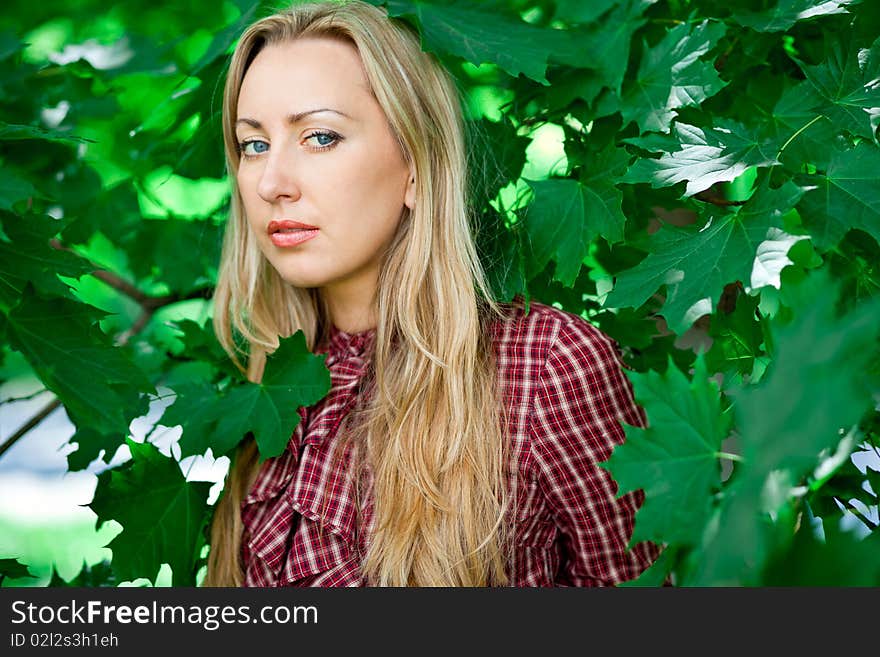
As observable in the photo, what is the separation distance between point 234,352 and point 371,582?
51 cm

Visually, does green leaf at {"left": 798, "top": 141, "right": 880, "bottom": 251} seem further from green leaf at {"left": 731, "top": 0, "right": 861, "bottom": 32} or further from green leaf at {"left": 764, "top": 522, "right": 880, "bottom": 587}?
green leaf at {"left": 764, "top": 522, "right": 880, "bottom": 587}

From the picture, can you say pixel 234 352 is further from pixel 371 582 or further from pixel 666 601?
pixel 666 601

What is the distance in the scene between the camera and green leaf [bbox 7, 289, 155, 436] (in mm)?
1115

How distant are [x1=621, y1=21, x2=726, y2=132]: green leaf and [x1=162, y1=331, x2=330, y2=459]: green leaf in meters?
0.56

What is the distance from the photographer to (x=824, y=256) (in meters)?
1.20

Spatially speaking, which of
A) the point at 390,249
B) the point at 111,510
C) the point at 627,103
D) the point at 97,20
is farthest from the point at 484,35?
the point at 97,20

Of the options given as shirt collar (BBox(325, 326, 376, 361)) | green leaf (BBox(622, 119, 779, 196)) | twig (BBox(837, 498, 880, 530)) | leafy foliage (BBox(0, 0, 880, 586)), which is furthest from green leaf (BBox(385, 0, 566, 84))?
twig (BBox(837, 498, 880, 530))

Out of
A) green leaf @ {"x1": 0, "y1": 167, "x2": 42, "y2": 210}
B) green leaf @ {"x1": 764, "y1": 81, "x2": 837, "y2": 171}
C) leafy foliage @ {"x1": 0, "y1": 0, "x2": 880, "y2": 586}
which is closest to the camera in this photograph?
leafy foliage @ {"x1": 0, "y1": 0, "x2": 880, "y2": 586}

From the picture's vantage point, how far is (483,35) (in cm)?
133

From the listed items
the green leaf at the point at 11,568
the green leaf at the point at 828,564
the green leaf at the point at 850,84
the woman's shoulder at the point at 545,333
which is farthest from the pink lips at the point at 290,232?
the green leaf at the point at 828,564

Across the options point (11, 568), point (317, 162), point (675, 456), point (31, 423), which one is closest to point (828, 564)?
point (675, 456)

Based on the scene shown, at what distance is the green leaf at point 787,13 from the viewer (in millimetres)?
1188

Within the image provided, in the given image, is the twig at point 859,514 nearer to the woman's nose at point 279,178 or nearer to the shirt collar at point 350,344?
the shirt collar at point 350,344

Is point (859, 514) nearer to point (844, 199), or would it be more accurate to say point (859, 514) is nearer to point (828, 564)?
point (844, 199)
